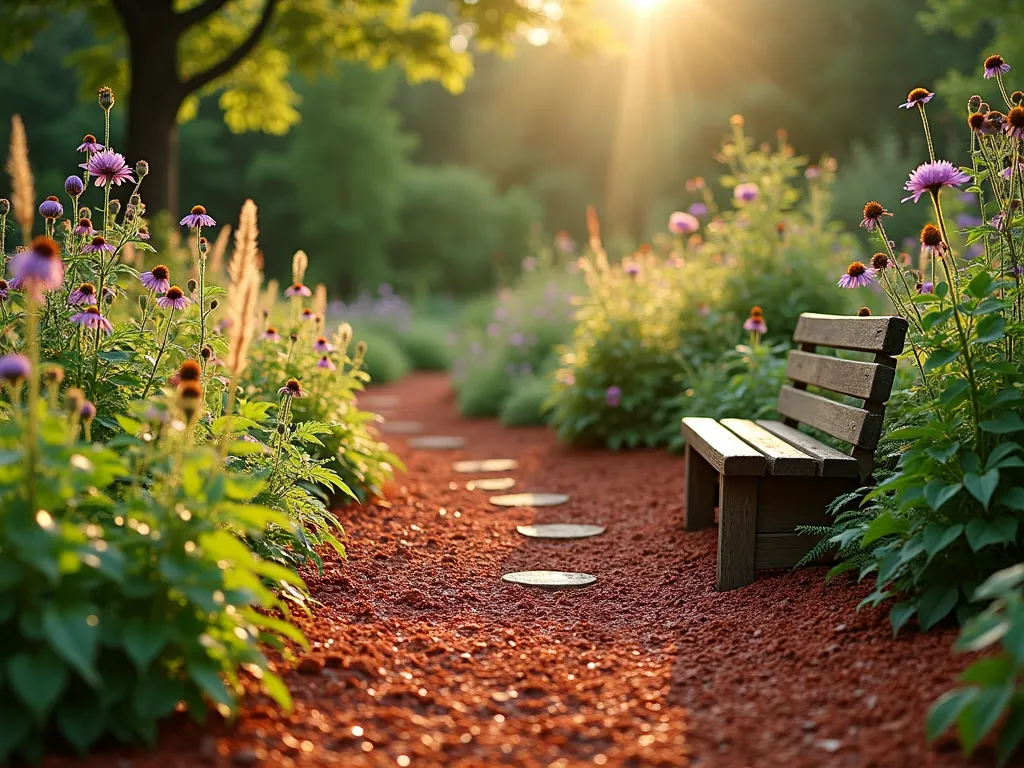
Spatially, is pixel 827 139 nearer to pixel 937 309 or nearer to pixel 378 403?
pixel 378 403

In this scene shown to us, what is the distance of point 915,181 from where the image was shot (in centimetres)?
284

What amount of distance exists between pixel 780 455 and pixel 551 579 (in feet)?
Result: 3.49

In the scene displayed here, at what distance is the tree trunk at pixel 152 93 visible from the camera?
8.62 meters

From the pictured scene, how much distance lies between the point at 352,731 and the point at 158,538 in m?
0.66

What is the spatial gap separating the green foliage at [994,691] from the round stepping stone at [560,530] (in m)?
2.61

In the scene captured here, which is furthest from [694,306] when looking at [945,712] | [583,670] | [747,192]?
[945,712]

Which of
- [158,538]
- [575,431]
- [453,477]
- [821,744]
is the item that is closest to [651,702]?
[821,744]

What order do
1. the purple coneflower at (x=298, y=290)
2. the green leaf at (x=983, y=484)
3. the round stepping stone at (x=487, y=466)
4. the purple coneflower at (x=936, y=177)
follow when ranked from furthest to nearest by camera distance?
the round stepping stone at (x=487, y=466)
the purple coneflower at (x=298, y=290)
the purple coneflower at (x=936, y=177)
the green leaf at (x=983, y=484)

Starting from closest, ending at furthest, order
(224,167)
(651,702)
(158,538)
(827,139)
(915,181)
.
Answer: (158,538) < (651,702) < (915,181) < (827,139) < (224,167)

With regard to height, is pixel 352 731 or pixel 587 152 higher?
pixel 587 152

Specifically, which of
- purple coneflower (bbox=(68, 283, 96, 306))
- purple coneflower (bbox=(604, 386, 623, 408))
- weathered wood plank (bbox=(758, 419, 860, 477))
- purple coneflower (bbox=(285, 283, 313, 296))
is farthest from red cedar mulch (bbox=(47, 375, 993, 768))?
purple coneflower (bbox=(604, 386, 623, 408))

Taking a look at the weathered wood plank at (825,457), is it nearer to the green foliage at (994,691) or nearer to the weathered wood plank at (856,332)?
the weathered wood plank at (856,332)

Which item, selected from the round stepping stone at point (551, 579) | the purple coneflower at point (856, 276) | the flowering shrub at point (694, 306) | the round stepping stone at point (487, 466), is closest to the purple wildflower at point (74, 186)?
the round stepping stone at point (551, 579)

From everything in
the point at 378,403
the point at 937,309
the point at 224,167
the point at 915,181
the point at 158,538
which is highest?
the point at 224,167
